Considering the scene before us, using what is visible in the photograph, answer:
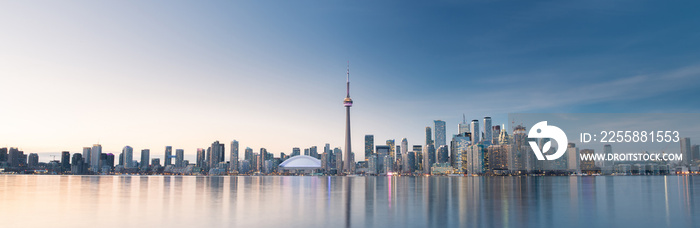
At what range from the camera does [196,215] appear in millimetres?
42094

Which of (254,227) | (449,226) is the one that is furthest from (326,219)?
(449,226)

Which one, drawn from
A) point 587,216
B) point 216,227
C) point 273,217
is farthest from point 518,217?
point 216,227

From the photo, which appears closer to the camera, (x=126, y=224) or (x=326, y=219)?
(x=126, y=224)

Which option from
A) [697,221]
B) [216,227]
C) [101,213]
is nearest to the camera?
[216,227]

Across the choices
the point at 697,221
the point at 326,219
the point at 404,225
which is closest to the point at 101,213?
the point at 326,219

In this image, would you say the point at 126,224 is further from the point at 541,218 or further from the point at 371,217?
the point at 541,218

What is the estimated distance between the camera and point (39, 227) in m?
34.8

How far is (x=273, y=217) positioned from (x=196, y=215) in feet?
24.4

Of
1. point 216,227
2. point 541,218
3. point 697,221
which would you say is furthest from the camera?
point 541,218

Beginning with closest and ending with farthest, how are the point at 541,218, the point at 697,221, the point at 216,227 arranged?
the point at 216,227
the point at 697,221
the point at 541,218

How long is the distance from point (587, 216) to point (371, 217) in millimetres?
20708

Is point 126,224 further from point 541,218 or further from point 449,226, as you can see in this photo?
point 541,218

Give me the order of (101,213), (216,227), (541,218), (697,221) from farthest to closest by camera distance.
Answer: (101,213) < (541,218) < (697,221) < (216,227)

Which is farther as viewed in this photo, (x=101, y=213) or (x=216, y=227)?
(x=101, y=213)
